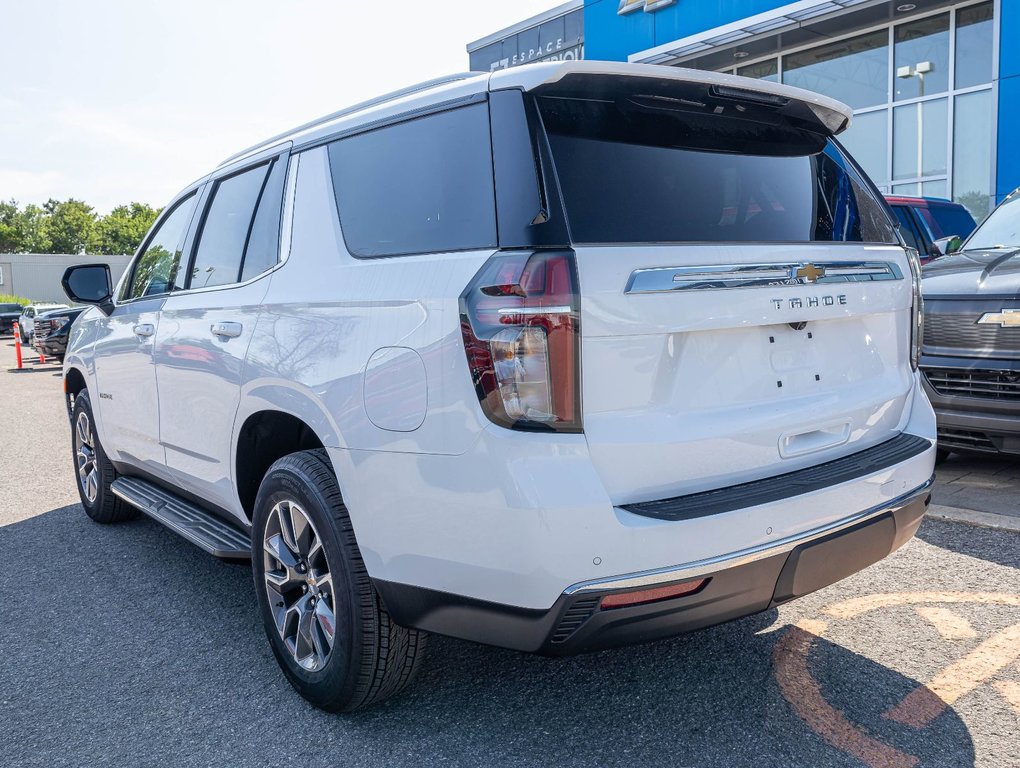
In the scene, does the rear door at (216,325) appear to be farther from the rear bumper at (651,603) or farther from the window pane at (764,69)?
the window pane at (764,69)

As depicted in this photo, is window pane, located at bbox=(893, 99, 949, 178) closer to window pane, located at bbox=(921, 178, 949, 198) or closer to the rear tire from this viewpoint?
window pane, located at bbox=(921, 178, 949, 198)

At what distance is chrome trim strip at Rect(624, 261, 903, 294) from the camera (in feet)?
7.73

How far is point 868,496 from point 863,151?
15.8 m

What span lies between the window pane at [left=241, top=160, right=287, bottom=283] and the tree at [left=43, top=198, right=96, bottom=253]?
113284mm

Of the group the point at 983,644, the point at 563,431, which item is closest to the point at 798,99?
the point at 563,431

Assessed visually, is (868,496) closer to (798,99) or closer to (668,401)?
(668,401)

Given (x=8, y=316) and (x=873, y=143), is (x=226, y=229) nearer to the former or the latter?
(x=873, y=143)

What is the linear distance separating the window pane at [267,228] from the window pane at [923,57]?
49.3ft

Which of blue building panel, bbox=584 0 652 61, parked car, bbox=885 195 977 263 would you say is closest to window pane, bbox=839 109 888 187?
blue building panel, bbox=584 0 652 61

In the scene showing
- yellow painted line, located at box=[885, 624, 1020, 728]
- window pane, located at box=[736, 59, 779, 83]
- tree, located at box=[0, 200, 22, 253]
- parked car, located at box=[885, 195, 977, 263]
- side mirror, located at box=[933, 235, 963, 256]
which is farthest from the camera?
tree, located at box=[0, 200, 22, 253]

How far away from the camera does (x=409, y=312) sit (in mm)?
2498

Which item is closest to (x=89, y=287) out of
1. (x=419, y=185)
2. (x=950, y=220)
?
(x=419, y=185)

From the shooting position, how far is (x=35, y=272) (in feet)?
210

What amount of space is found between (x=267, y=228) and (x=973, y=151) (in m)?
14.8
